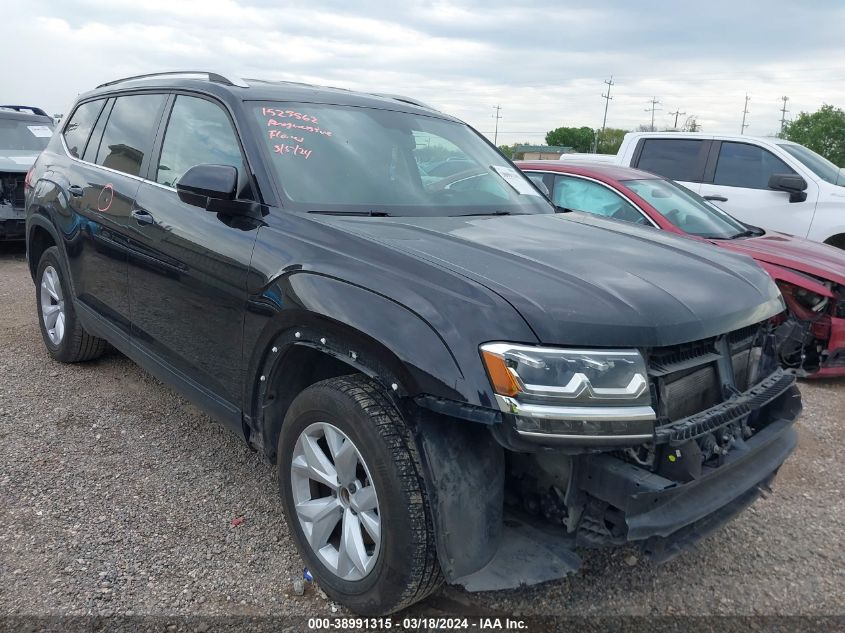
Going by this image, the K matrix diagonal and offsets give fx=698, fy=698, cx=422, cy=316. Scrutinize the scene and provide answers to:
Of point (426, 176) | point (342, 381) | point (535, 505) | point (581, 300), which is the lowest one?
point (535, 505)

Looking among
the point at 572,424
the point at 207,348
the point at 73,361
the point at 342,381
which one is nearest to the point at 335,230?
the point at 342,381

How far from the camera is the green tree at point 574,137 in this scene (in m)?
74.6

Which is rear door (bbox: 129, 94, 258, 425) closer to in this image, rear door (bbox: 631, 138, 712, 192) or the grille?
the grille

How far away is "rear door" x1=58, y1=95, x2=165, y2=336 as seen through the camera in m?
3.67

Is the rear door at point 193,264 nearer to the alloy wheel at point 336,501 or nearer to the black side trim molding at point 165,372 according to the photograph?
the black side trim molding at point 165,372

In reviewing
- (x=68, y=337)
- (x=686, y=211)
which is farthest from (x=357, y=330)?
(x=686, y=211)

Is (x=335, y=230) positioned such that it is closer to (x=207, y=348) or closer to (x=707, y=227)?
(x=207, y=348)

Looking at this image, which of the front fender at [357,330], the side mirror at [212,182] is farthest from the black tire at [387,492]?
the side mirror at [212,182]

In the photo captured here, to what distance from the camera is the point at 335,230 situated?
8.30 ft

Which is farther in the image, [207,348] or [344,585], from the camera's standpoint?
[207,348]

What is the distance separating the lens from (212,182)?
2.71 m

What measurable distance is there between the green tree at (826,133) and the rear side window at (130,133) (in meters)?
55.8

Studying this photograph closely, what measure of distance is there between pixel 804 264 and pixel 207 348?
4303 millimetres

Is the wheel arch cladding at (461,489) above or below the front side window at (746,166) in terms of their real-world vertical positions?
below
